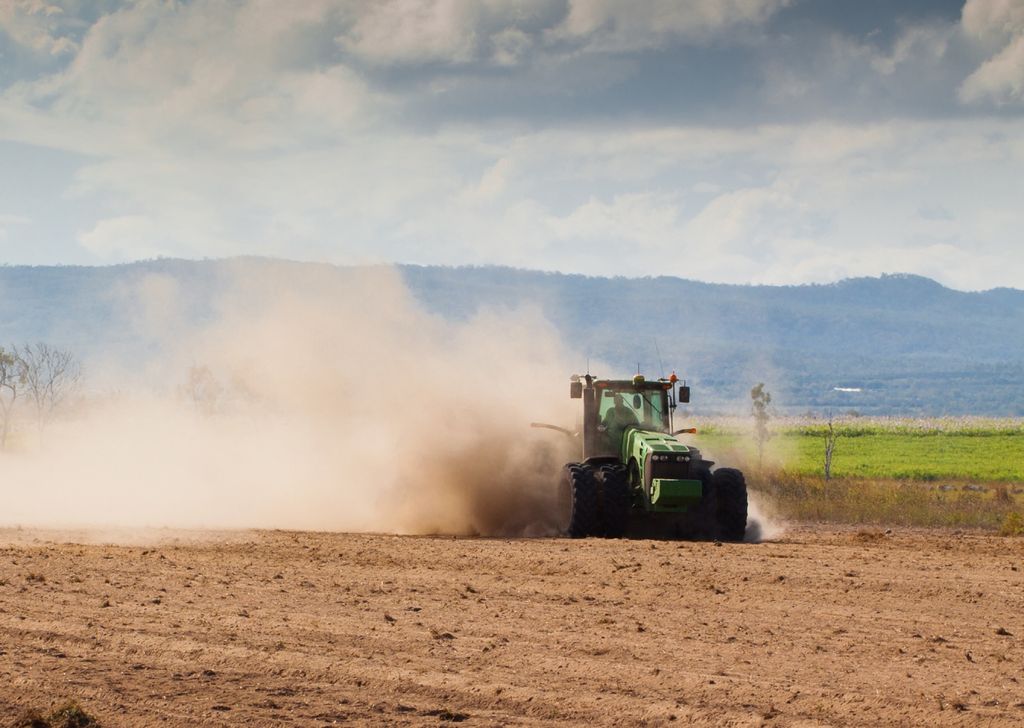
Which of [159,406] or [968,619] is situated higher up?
[159,406]

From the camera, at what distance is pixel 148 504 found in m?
26.0

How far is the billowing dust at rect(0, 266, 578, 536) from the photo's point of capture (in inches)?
929

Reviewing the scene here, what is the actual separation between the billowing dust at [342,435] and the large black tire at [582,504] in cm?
193

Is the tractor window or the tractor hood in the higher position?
the tractor window

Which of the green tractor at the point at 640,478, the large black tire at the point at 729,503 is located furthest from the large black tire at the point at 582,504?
the large black tire at the point at 729,503

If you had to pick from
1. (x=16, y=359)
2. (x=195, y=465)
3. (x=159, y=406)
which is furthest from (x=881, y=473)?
(x=16, y=359)

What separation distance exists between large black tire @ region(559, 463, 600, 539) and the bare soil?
2297 mm

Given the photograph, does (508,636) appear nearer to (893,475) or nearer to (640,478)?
(640,478)

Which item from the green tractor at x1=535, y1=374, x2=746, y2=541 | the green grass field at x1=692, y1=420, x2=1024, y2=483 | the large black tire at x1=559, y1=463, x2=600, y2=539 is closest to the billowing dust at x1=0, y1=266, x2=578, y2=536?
the green tractor at x1=535, y1=374, x2=746, y2=541

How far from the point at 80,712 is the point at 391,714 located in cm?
233

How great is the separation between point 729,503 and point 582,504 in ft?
8.73

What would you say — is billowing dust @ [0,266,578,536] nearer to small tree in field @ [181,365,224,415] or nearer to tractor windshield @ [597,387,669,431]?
tractor windshield @ [597,387,669,431]

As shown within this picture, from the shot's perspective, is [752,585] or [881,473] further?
[881,473]

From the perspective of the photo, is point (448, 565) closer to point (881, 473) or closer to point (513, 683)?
point (513, 683)
